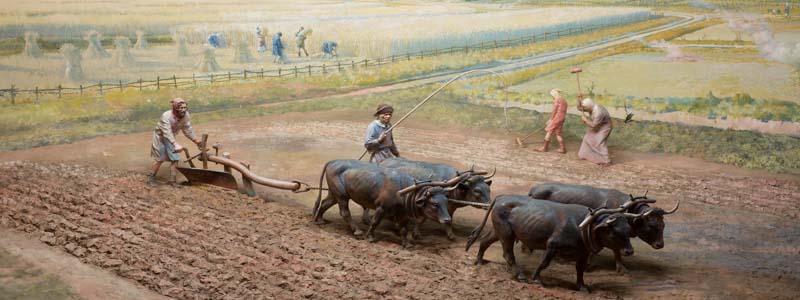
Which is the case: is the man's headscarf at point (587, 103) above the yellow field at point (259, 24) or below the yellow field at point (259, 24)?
below

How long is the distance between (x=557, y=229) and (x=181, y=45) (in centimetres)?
1541

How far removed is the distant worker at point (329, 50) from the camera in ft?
75.8

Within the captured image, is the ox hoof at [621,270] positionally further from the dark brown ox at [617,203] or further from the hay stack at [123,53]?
the hay stack at [123,53]

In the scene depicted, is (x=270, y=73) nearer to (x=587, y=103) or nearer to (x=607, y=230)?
(x=587, y=103)

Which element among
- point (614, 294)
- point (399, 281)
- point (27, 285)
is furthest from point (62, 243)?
point (614, 294)

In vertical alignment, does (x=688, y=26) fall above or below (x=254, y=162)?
above

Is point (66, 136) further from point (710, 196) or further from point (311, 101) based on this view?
point (710, 196)

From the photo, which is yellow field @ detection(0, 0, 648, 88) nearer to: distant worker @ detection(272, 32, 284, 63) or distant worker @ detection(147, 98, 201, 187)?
distant worker @ detection(272, 32, 284, 63)

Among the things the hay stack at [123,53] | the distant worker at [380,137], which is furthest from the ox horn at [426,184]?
the hay stack at [123,53]

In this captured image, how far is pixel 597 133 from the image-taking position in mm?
15984

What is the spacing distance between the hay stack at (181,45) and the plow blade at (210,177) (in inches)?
350

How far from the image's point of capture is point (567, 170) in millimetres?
15555

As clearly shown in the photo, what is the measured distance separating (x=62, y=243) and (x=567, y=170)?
9.50m

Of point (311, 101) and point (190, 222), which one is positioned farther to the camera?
point (311, 101)
